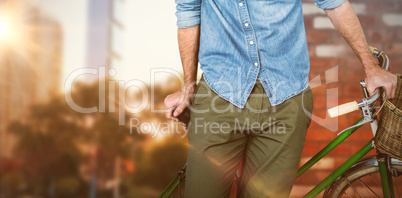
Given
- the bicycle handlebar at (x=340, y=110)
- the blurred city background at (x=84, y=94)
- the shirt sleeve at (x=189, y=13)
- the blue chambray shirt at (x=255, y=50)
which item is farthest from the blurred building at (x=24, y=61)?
the bicycle handlebar at (x=340, y=110)

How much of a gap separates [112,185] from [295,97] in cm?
172

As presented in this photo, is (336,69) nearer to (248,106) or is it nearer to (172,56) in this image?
(172,56)

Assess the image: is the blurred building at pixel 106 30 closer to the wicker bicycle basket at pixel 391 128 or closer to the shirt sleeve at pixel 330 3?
the shirt sleeve at pixel 330 3

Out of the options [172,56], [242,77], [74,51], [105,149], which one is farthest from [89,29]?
[242,77]

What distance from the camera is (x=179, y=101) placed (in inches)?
51.5

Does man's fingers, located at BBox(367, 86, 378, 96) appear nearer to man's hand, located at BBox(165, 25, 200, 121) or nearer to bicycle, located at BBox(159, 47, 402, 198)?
bicycle, located at BBox(159, 47, 402, 198)

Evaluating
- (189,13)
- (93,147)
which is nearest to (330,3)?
(189,13)

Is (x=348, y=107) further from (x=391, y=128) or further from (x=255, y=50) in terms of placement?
(x=255, y=50)

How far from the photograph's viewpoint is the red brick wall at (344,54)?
7.21 feet

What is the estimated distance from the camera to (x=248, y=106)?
1.13 metres

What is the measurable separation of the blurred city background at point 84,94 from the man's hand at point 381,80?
1332mm

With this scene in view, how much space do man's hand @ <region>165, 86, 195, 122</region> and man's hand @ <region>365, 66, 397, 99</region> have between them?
0.63m

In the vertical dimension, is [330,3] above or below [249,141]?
above

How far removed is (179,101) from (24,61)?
1.59 meters
